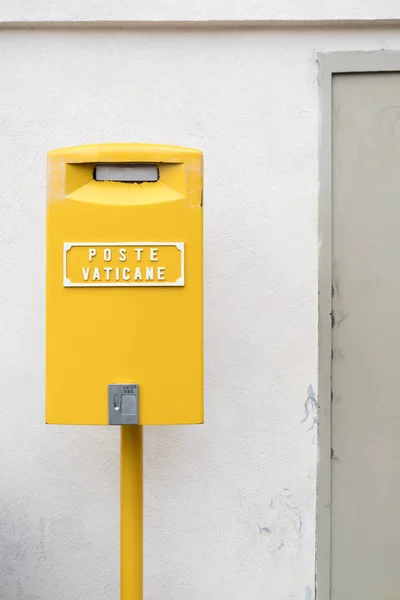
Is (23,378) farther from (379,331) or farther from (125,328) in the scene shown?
(379,331)

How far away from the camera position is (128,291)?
204 cm

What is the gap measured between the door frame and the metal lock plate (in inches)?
41.3

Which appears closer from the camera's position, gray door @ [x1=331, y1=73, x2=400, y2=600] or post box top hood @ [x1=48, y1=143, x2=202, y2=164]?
post box top hood @ [x1=48, y1=143, x2=202, y2=164]

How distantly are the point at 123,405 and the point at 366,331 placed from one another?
1.23 metres

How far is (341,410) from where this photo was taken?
2.79 meters

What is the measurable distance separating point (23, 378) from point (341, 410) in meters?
1.37

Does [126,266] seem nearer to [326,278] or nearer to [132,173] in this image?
[132,173]

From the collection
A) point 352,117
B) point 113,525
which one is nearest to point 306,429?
point 113,525

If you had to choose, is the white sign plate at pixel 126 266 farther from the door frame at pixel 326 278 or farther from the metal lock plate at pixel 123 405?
the door frame at pixel 326 278

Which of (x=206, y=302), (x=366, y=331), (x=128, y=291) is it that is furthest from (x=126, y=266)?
(x=366, y=331)

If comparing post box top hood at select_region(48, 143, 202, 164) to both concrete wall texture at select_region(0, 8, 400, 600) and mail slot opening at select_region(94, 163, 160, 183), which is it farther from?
concrete wall texture at select_region(0, 8, 400, 600)

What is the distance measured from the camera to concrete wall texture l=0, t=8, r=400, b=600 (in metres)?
2.78

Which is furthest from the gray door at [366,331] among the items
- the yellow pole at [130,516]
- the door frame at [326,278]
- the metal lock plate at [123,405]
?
the metal lock plate at [123,405]

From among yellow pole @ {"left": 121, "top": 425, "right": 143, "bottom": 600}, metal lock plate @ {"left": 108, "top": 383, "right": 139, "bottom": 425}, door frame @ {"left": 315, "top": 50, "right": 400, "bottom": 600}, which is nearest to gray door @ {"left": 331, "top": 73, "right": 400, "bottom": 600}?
door frame @ {"left": 315, "top": 50, "right": 400, "bottom": 600}
